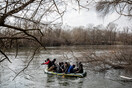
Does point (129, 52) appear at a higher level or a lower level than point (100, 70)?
higher

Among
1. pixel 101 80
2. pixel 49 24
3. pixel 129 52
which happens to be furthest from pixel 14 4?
pixel 129 52

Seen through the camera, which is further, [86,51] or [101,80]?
[86,51]

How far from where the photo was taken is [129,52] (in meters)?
14.2

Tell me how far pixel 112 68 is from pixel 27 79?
28.8 ft

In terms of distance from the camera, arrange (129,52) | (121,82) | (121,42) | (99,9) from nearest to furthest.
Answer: (99,9) < (121,82) < (129,52) < (121,42)

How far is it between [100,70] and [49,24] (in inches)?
482

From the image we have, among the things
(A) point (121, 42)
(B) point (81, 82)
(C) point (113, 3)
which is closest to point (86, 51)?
(A) point (121, 42)

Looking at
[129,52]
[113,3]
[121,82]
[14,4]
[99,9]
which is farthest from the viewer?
[129,52]

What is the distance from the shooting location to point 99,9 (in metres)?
9.32

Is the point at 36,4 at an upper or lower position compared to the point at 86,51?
upper

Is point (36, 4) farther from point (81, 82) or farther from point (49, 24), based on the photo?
point (81, 82)

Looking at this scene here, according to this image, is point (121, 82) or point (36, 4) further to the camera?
point (121, 82)

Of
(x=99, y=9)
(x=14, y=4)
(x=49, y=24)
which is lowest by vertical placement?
(x=49, y=24)

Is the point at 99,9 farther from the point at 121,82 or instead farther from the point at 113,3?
the point at 121,82
